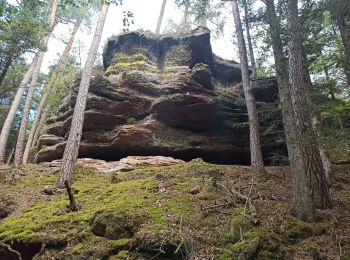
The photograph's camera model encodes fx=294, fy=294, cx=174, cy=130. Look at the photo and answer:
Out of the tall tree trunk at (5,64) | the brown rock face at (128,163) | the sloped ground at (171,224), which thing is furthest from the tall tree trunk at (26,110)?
the sloped ground at (171,224)

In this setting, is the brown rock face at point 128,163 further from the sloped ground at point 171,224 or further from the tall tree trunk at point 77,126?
the sloped ground at point 171,224

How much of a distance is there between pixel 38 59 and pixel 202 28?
34.2 feet

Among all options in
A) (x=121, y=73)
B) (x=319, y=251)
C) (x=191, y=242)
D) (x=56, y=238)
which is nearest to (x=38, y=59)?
(x=121, y=73)

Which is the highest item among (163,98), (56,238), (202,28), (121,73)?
(202,28)

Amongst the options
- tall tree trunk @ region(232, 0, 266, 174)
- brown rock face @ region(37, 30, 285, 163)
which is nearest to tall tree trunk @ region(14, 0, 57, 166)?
brown rock face @ region(37, 30, 285, 163)

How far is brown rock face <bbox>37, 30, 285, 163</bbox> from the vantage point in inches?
544

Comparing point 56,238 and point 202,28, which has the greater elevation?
point 202,28

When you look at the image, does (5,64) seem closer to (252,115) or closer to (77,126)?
(77,126)

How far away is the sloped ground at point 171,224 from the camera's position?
5445 mm

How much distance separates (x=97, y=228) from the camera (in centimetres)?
654

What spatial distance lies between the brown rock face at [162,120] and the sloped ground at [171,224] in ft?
13.9

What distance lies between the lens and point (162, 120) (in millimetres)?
14117

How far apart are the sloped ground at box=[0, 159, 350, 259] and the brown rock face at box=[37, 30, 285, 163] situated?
423 cm

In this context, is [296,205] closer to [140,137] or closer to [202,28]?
[140,137]
